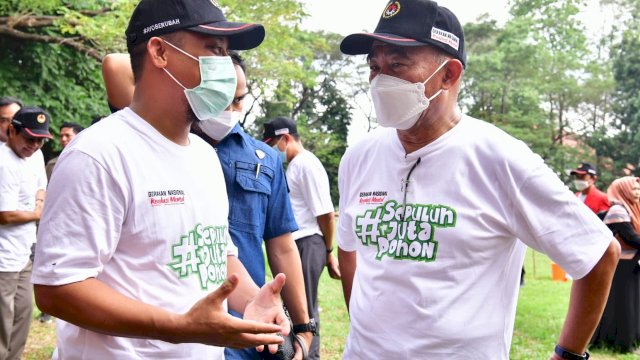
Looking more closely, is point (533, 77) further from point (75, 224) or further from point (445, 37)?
point (75, 224)

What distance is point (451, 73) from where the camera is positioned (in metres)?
2.81

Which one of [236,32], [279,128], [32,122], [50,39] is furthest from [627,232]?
[50,39]

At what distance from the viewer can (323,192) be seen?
6.62 meters

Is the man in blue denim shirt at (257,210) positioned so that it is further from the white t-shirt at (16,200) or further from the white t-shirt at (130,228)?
the white t-shirt at (16,200)

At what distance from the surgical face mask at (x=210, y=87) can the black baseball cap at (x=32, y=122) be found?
156 inches

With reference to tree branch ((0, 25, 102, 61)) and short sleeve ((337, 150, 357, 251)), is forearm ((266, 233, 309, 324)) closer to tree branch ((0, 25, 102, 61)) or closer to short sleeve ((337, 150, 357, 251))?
short sleeve ((337, 150, 357, 251))

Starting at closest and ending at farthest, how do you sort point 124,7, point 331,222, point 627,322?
point 331,222 < point 627,322 < point 124,7

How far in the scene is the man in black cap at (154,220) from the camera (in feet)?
5.94

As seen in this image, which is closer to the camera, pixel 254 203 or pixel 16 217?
pixel 254 203

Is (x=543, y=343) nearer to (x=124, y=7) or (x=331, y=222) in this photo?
(x=331, y=222)

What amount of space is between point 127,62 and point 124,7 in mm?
7483

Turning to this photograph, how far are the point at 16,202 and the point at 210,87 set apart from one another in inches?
163

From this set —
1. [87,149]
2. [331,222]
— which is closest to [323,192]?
[331,222]

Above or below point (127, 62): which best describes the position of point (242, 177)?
below
